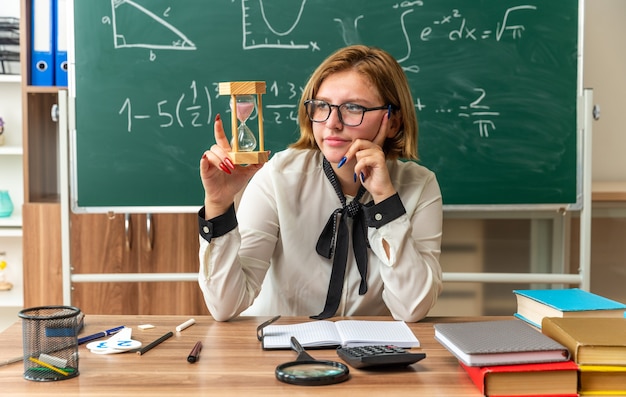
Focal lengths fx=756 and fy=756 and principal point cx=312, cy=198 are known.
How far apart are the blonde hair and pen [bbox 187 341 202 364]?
783 millimetres

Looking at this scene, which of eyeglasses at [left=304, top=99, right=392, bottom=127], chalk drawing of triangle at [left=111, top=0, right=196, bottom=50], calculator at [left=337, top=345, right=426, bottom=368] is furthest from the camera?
chalk drawing of triangle at [left=111, top=0, right=196, bottom=50]

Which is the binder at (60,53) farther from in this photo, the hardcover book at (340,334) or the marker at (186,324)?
the hardcover book at (340,334)

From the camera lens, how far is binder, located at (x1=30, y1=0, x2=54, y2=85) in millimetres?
2992

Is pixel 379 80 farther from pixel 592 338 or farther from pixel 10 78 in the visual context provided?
pixel 10 78

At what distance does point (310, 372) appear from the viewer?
1.26 meters

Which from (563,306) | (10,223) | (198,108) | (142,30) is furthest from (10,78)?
(563,306)

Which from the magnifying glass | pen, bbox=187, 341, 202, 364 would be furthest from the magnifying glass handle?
pen, bbox=187, 341, 202, 364

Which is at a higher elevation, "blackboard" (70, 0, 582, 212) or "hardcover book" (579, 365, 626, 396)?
"blackboard" (70, 0, 582, 212)

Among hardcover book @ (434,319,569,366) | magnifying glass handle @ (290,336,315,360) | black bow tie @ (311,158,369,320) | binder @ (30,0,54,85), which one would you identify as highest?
binder @ (30,0,54,85)

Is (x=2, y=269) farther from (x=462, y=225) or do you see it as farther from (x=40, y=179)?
(x=462, y=225)

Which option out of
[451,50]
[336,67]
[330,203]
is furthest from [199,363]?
[451,50]

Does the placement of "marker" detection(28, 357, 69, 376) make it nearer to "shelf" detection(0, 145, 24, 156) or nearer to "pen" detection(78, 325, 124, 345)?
"pen" detection(78, 325, 124, 345)

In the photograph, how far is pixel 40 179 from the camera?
3195 mm

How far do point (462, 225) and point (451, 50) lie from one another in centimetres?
82
